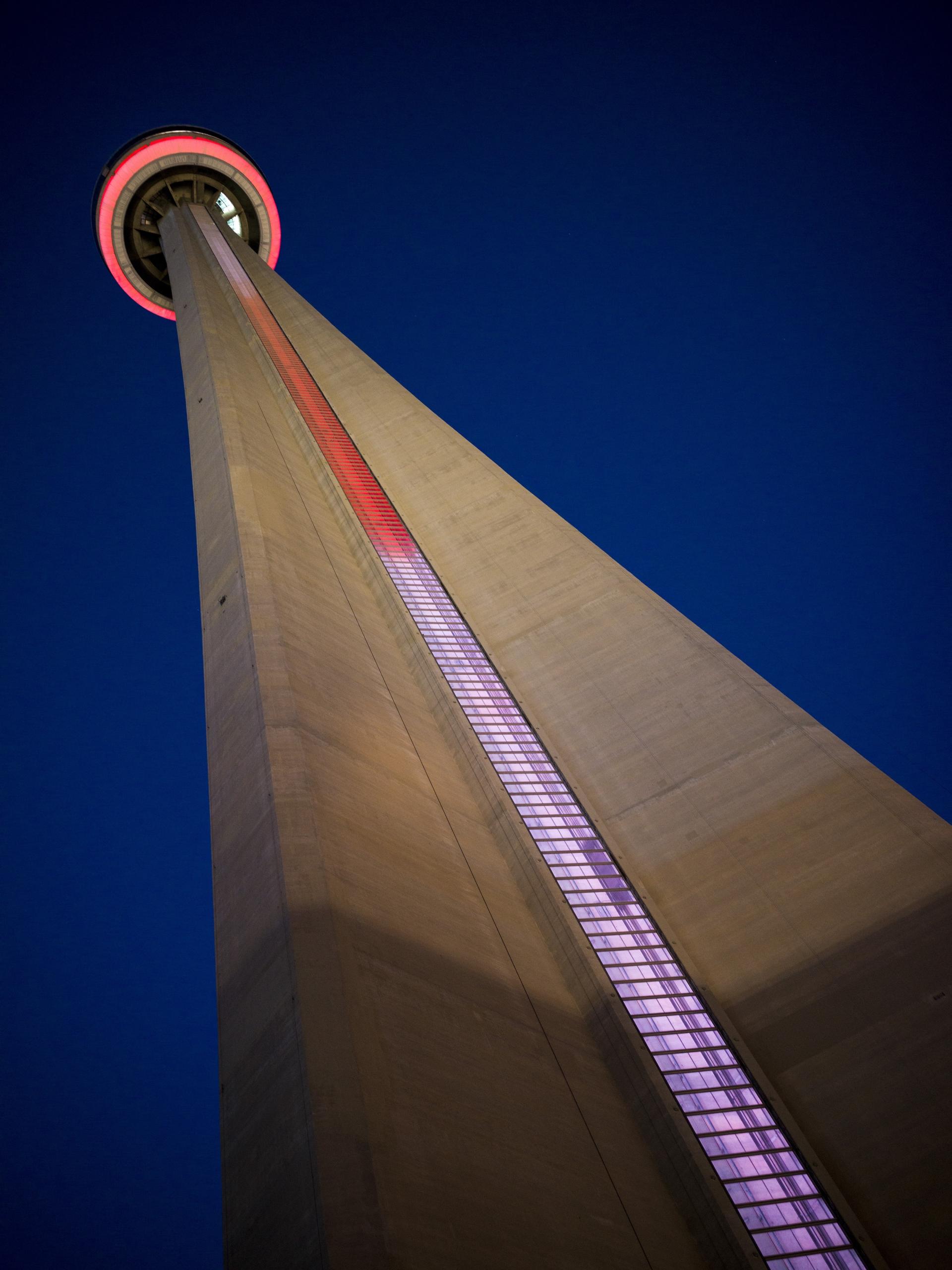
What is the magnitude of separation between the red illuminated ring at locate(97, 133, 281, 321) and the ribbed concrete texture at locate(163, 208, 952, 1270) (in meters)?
17.7

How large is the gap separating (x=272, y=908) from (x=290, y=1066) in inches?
37.0

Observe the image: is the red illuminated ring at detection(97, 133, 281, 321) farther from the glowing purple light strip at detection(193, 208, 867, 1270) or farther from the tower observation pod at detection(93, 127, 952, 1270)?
the glowing purple light strip at detection(193, 208, 867, 1270)

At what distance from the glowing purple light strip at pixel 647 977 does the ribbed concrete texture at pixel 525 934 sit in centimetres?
15

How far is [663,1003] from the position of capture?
218 inches

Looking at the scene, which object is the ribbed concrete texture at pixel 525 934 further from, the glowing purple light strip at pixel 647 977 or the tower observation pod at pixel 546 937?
the glowing purple light strip at pixel 647 977

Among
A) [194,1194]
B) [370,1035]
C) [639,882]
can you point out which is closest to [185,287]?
[639,882]

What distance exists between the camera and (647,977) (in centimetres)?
573

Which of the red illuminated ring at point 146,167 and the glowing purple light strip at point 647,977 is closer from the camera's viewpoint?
the glowing purple light strip at point 647,977

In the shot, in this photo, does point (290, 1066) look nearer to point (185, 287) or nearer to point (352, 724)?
point (352, 724)

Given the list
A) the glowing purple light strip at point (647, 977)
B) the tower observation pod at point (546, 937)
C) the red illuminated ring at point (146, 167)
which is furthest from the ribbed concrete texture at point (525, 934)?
the red illuminated ring at point (146, 167)

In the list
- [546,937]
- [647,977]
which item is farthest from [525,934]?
[647,977]

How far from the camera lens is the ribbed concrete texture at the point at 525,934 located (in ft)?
11.7

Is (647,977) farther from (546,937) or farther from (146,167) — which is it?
(146,167)

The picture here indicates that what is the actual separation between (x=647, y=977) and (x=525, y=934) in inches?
32.8
